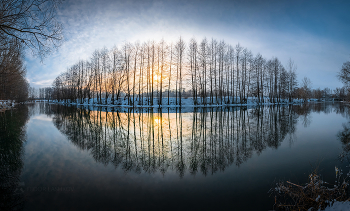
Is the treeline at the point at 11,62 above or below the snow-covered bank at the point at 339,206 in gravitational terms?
above

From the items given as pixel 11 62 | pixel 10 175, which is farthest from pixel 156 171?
pixel 11 62

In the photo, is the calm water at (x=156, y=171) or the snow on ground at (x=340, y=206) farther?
the calm water at (x=156, y=171)

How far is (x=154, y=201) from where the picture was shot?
3.36m

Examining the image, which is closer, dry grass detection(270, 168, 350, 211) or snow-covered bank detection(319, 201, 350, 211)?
snow-covered bank detection(319, 201, 350, 211)

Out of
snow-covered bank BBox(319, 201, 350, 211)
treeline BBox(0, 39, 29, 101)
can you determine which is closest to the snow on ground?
snow-covered bank BBox(319, 201, 350, 211)

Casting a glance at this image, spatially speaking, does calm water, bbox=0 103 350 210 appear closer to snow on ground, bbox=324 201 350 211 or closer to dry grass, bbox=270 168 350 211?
dry grass, bbox=270 168 350 211

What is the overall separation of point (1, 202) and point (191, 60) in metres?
37.5

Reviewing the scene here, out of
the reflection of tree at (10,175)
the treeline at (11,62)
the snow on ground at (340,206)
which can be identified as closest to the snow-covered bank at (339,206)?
the snow on ground at (340,206)

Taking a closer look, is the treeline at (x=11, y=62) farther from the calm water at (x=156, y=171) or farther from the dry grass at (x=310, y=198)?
the dry grass at (x=310, y=198)

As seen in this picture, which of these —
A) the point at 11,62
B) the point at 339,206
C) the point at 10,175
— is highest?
the point at 11,62

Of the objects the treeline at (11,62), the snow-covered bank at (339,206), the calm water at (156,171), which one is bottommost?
the calm water at (156,171)

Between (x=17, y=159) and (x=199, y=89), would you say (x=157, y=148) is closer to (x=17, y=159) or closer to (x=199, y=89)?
(x=17, y=159)

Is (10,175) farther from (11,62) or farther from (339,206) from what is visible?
(11,62)

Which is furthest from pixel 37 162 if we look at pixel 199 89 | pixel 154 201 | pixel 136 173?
pixel 199 89
